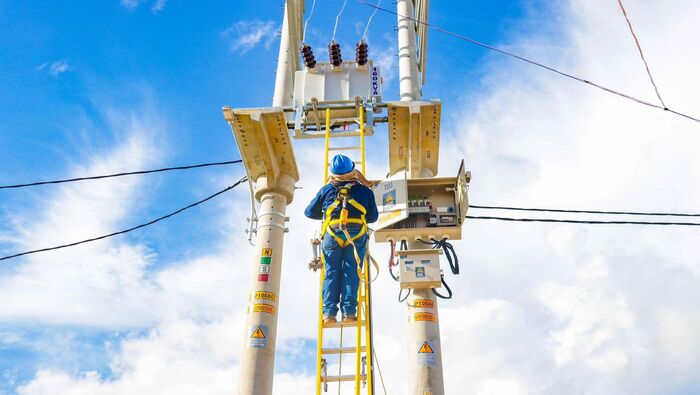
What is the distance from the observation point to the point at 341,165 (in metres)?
6.14

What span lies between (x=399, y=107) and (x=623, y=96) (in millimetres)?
3286

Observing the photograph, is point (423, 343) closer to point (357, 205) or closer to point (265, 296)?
point (265, 296)

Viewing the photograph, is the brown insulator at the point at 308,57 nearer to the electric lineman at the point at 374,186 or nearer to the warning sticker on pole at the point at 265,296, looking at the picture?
the electric lineman at the point at 374,186

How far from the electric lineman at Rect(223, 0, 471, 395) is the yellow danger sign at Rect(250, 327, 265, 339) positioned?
0.01 meters

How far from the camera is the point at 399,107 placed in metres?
8.97

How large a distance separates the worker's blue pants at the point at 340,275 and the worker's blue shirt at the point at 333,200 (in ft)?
0.93

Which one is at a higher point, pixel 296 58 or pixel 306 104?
pixel 296 58

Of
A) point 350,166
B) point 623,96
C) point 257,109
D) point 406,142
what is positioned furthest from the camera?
point 406,142

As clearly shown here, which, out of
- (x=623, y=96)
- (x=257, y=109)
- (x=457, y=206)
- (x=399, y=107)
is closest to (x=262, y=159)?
(x=257, y=109)

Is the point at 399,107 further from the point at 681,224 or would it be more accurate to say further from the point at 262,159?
A: the point at 681,224

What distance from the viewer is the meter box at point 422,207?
8.16 m

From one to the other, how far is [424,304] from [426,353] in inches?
28.3

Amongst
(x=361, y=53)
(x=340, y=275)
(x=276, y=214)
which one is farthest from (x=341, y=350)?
(x=361, y=53)

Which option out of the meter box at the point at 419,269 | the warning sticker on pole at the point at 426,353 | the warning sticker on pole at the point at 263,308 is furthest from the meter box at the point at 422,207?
the warning sticker on pole at the point at 263,308
